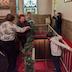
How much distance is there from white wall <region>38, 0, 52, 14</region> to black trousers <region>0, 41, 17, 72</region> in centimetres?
474

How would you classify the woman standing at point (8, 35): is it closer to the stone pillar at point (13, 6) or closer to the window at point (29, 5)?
the stone pillar at point (13, 6)

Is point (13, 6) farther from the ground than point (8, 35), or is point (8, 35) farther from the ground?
point (13, 6)

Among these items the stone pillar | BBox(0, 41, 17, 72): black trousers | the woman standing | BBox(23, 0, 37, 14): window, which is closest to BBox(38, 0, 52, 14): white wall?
BBox(23, 0, 37, 14): window

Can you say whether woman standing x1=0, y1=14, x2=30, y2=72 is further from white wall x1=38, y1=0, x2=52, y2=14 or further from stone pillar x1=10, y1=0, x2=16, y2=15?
white wall x1=38, y1=0, x2=52, y2=14

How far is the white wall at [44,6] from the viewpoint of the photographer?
30.1 ft

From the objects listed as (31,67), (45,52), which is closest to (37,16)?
(45,52)

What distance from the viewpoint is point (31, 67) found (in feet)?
8.37

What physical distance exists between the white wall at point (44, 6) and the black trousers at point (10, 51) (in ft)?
15.5

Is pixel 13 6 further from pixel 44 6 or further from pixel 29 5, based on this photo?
pixel 44 6

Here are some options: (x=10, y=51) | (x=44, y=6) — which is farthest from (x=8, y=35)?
(x=44, y=6)

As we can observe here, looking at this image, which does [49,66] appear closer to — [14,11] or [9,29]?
[9,29]

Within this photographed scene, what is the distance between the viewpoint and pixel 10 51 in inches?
182

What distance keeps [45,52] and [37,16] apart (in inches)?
141

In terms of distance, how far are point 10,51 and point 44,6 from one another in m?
4.92
